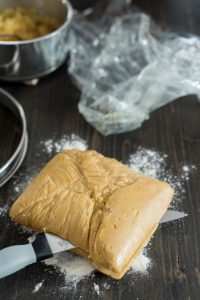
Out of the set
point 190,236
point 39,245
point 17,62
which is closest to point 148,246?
point 190,236

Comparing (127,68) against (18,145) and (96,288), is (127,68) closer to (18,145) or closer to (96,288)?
(18,145)

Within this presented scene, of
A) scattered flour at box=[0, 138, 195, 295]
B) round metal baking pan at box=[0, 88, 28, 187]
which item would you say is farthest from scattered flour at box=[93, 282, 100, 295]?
round metal baking pan at box=[0, 88, 28, 187]

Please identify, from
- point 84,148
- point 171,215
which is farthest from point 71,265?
point 84,148

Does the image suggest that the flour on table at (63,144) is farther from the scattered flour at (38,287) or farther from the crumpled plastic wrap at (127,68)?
the scattered flour at (38,287)

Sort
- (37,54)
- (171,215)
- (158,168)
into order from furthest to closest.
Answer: (37,54) → (158,168) → (171,215)

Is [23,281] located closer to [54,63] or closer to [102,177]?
[102,177]

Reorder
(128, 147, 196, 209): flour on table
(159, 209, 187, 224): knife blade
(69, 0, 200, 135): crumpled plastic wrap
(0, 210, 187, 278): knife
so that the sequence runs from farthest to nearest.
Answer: (69, 0, 200, 135): crumpled plastic wrap
(128, 147, 196, 209): flour on table
(159, 209, 187, 224): knife blade
(0, 210, 187, 278): knife

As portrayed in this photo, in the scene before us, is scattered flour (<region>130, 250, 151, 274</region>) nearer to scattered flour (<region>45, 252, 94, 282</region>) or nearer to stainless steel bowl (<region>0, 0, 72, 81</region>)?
scattered flour (<region>45, 252, 94, 282</region>)
